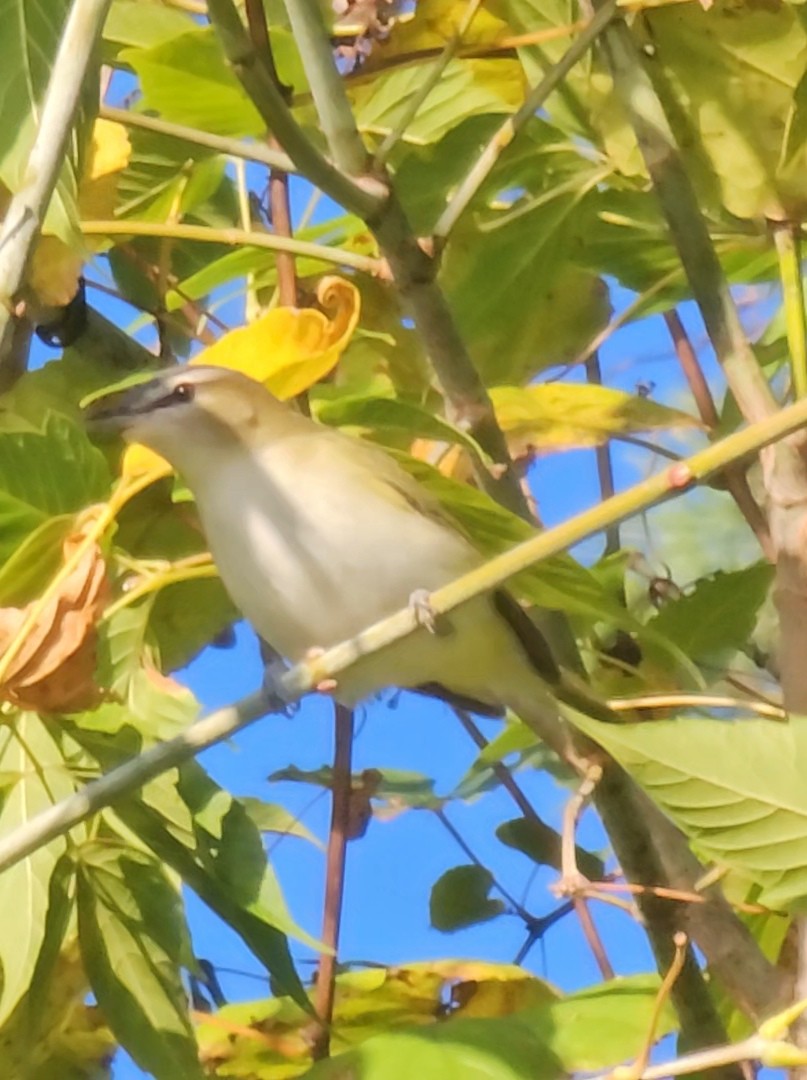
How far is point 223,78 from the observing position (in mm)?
628

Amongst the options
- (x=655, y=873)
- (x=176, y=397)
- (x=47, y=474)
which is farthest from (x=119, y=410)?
(x=655, y=873)

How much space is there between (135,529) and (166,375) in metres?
0.08

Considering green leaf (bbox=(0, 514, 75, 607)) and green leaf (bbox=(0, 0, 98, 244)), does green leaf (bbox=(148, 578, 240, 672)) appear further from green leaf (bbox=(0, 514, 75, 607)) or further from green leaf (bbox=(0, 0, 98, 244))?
green leaf (bbox=(0, 0, 98, 244))

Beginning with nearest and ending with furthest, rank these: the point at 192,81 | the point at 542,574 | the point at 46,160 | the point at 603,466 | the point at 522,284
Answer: the point at 46,160 < the point at 542,574 < the point at 192,81 < the point at 522,284 < the point at 603,466

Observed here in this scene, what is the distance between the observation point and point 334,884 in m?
0.73

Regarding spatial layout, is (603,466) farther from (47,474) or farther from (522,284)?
(47,474)

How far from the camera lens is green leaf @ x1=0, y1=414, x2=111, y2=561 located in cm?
52

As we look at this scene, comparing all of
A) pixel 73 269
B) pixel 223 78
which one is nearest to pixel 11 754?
pixel 73 269

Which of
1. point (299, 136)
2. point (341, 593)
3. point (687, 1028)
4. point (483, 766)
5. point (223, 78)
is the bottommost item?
point (687, 1028)

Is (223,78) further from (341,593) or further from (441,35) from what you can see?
(341,593)

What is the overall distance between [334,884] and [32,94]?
0.44m

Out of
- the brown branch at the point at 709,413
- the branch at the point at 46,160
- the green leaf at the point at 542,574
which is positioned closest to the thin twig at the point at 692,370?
the brown branch at the point at 709,413

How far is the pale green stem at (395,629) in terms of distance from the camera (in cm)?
37

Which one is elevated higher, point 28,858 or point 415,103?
point 415,103
